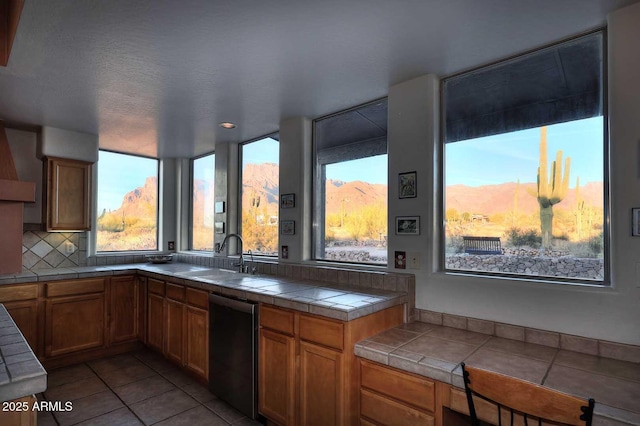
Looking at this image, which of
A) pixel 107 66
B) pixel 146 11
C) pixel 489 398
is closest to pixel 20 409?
pixel 489 398

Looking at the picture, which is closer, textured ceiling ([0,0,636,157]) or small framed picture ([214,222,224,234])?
textured ceiling ([0,0,636,157])

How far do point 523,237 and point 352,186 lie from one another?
1396 millimetres

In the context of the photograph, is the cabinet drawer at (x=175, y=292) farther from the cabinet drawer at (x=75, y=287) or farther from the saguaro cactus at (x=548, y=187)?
the saguaro cactus at (x=548, y=187)

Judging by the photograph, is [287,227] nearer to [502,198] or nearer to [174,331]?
[174,331]

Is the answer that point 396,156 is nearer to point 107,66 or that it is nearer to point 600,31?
point 600,31

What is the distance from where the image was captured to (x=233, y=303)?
2498 millimetres

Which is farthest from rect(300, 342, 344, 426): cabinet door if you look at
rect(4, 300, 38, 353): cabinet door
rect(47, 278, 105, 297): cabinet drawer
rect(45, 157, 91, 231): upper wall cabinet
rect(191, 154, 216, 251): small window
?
rect(45, 157, 91, 231): upper wall cabinet

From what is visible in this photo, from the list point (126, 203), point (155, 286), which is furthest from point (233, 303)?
point (126, 203)

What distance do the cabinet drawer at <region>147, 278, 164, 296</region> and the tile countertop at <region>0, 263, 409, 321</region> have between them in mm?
56

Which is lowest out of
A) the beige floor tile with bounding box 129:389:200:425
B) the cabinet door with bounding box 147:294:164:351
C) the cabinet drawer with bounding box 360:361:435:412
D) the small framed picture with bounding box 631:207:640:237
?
the beige floor tile with bounding box 129:389:200:425

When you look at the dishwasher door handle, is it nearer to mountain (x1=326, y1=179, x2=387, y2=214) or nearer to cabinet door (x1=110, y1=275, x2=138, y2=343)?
mountain (x1=326, y1=179, x2=387, y2=214)

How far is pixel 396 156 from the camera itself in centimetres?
249

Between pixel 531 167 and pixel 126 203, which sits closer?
pixel 531 167

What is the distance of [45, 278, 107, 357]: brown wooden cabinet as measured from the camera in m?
3.24
